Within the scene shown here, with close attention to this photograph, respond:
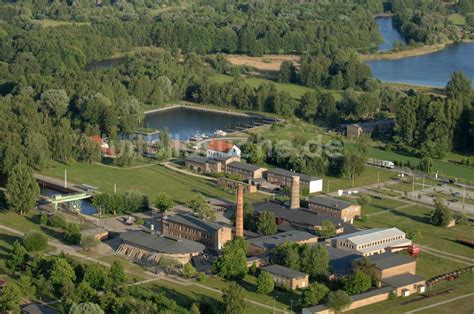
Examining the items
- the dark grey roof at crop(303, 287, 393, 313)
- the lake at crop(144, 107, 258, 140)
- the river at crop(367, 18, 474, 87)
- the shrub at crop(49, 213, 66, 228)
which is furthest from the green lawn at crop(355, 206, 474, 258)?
the river at crop(367, 18, 474, 87)

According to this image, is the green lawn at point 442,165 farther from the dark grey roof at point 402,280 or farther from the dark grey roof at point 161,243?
the dark grey roof at point 161,243

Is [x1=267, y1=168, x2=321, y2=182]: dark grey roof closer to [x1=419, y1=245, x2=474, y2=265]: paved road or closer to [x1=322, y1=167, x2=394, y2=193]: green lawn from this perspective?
[x1=322, y1=167, x2=394, y2=193]: green lawn

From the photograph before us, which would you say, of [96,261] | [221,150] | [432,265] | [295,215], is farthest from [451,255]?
[221,150]

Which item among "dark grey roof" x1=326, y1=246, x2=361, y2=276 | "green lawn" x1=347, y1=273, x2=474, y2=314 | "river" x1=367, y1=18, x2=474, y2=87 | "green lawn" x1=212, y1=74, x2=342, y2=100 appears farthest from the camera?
"river" x1=367, y1=18, x2=474, y2=87

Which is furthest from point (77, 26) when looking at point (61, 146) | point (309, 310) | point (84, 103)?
point (309, 310)

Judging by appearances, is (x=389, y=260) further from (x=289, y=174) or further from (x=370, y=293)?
(x=289, y=174)

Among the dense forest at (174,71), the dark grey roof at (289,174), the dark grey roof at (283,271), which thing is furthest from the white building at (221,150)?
the dark grey roof at (283,271)

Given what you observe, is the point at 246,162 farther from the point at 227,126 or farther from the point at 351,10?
the point at 351,10
